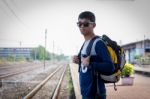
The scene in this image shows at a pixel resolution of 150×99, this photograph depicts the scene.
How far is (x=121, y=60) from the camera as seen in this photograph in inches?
146

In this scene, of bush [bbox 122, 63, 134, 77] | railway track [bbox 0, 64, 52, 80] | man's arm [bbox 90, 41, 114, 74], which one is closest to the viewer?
man's arm [bbox 90, 41, 114, 74]

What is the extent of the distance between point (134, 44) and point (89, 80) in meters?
65.7

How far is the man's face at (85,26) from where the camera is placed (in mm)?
3822

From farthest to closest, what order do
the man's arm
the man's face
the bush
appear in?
the bush
the man's face
the man's arm

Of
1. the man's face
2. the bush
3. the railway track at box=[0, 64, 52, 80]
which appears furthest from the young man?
the railway track at box=[0, 64, 52, 80]

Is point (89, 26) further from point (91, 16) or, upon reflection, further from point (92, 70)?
point (92, 70)

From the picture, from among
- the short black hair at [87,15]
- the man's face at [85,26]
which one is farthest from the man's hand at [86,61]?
the short black hair at [87,15]

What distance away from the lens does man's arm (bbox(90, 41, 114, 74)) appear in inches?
142

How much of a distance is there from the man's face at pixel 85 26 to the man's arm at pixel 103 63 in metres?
0.23

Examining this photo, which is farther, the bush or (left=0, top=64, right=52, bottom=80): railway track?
(left=0, top=64, right=52, bottom=80): railway track

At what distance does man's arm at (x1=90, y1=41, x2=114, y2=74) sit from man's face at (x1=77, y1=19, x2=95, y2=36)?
0.23 meters

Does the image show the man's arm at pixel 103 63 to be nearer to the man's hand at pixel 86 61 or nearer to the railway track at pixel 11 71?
the man's hand at pixel 86 61

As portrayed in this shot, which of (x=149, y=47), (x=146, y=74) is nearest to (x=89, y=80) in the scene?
(x=146, y=74)

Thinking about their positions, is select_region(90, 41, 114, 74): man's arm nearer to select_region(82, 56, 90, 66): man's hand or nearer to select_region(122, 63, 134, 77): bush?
select_region(82, 56, 90, 66): man's hand
